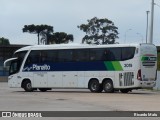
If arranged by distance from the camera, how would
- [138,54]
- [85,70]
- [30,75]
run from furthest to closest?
1. [30,75]
2. [85,70]
3. [138,54]

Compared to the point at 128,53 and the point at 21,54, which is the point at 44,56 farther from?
the point at 128,53

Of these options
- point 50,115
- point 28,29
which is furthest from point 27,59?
point 28,29

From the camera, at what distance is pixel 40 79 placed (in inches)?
1517

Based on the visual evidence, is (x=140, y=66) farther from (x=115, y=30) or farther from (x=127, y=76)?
(x=115, y=30)

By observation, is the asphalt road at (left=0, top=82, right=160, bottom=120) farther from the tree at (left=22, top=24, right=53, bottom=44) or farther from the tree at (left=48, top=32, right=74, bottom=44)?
the tree at (left=22, top=24, right=53, bottom=44)

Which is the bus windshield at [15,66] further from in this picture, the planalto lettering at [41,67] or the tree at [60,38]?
the tree at [60,38]

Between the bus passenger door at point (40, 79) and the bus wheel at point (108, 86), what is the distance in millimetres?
4961

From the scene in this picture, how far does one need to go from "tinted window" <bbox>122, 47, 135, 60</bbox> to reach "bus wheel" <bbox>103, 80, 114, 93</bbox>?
2025mm

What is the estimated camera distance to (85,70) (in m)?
36.3

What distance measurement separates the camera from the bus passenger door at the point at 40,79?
38359 mm

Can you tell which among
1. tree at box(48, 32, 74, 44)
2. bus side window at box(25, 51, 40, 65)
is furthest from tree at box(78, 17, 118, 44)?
bus side window at box(25, 51, 40, 65)

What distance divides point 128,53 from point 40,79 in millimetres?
7595

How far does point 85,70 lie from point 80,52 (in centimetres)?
132

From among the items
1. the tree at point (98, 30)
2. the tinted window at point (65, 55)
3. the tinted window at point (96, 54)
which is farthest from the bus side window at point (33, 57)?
the tree at point (98, 30)
